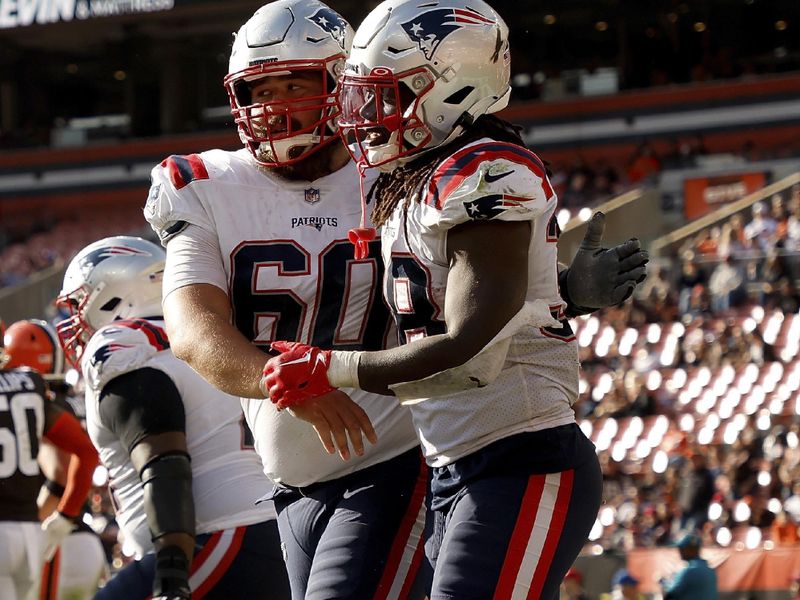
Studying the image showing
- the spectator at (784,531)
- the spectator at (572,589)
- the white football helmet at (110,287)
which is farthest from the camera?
the spectator at (784,531)

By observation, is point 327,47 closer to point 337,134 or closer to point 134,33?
point 337,134

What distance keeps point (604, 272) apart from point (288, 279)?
69 centimetres

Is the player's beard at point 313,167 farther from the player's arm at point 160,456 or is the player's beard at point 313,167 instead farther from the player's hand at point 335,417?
the player's arm at point 160,456

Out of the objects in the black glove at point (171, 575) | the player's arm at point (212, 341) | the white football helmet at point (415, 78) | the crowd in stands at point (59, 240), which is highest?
the white football helmet at point (415, 78)

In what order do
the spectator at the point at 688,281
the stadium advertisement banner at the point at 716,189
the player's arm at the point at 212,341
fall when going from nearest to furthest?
the player's arm at the point at 212,341 < the spectator at the point at 688,281 < the stadium advertisement banner at the point at 716,189

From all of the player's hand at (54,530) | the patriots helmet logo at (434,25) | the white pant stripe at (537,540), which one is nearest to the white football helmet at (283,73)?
the patriots helmet logo at (434,25)

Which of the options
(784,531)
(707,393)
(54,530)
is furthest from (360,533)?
(707,393)

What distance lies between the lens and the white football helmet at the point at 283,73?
11.0 feet

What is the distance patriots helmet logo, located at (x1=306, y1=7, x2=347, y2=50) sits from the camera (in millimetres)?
3451

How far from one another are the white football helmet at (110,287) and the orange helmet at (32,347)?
2.07 meters

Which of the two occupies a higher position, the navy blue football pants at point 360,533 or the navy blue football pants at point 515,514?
the navy blue football pants at point 515,514

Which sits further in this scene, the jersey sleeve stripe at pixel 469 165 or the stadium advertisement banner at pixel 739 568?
Result: the stadium advertisement banner at pixel 739 568

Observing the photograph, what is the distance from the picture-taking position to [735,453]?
11.7 meters

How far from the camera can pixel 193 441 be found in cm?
418
